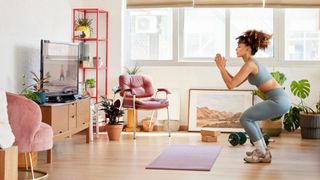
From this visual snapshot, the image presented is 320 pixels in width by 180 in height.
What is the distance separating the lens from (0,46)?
6016 millimetres

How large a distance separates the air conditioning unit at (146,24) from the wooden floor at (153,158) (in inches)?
77.6

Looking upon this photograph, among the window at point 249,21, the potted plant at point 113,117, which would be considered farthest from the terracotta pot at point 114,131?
the window at point 249,21

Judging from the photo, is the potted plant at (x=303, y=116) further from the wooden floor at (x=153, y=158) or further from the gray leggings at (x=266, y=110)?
the gray leggings at (x=266, y=110)

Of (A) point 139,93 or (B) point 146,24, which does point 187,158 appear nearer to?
(A) point 139,93

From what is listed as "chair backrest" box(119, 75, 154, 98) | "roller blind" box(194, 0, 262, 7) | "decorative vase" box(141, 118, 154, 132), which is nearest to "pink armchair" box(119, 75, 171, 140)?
"chair backrest" box(119, 75, 154, 98)

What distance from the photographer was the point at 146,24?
9.11 meters

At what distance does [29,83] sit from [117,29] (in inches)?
90.4

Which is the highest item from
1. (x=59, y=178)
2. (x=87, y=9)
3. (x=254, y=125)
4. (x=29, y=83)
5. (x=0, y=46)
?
(x=87, y=9)

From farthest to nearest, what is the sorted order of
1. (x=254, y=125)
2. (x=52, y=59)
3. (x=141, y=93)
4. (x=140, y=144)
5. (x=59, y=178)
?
1. (x=141, y=93)
2. (x=140, y=144)
3. (x=52, y=59)
4. (x=254, y=125)
5. (x=59, y=178)

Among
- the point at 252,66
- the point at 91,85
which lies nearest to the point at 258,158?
the point at 252,66

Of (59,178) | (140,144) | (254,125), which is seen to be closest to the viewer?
(59,178)

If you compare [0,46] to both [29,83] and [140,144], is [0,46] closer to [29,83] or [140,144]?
[29,83]

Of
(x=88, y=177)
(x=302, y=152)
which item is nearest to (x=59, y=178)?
(x=88, y=177)

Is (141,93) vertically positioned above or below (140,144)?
above
